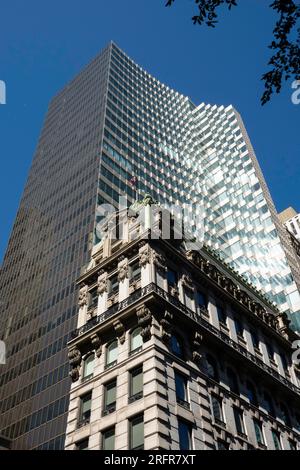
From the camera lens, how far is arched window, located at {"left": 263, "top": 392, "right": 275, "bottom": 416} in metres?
35.8

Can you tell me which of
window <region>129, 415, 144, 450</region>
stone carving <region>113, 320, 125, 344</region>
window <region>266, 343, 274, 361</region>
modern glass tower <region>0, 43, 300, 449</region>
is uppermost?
modern glass tower <region>0, 43, 300, 449</region>

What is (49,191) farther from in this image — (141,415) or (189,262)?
(141,415)

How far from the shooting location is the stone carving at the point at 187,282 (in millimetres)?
35625

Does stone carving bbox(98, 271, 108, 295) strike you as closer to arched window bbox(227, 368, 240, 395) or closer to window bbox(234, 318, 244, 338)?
arched window bbox(227, 368, 240, 395)

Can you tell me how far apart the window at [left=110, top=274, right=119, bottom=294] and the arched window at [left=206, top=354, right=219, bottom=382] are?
7.84 metres

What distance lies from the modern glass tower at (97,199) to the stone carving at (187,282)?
23278mm

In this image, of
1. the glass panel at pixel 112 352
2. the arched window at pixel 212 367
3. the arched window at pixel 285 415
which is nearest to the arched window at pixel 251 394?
the arched window at pixel 285 415

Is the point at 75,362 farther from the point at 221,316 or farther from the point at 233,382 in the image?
the point at 221,316

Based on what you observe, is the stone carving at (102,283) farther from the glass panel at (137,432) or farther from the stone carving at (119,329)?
the glass panel at (137,432)

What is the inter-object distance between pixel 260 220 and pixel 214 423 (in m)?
72.0

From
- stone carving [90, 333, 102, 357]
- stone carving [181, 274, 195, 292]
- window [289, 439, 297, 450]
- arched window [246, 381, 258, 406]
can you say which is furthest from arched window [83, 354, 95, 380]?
window [289, 439, 297, 450]

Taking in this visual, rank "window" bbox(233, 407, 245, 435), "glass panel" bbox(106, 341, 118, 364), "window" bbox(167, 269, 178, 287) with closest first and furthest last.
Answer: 1. "glass panel" bbox(106, 341, 118, 364)
2. "window" bbox(233, 407, 245, 435)
3. "window" bbox(167, 269, 178, 287)

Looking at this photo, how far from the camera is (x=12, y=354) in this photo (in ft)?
222
